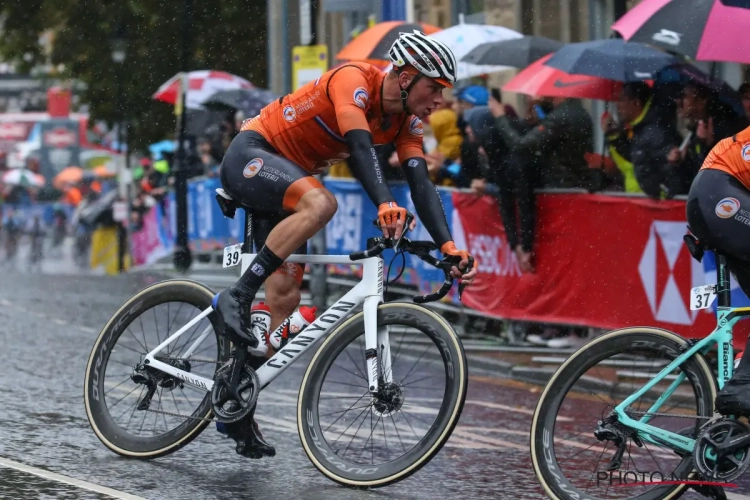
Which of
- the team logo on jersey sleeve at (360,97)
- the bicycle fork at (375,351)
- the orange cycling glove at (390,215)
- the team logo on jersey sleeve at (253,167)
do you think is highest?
the team logo on jersey sleeve at (360,97)

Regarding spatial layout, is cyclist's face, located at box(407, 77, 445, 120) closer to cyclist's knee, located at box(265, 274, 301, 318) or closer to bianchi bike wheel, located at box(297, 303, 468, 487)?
bianchi bike wheel, located at box(297, 303, 468, 487)

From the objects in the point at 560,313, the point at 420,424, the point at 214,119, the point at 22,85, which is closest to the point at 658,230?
the point at 560,313

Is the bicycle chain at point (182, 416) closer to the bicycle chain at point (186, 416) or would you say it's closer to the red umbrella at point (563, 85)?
the bicycle chain at point (186, 416)

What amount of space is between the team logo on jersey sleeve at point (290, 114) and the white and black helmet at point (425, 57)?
0.53m

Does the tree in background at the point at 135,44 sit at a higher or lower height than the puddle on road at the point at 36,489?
higher

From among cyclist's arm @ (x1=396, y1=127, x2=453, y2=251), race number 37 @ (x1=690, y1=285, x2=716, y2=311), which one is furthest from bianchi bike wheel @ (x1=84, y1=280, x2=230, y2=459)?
race number 37 @ (x1=690, y1=285, x2=716, y2=311)

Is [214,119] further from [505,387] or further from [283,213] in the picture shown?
[283,213]

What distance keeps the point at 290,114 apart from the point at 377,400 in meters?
1.28

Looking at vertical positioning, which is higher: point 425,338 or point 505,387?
point 425,338

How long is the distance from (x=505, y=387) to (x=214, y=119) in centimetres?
1650

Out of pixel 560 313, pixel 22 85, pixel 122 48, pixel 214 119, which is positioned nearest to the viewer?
pixel 560 313

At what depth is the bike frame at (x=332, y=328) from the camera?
19.7 ft

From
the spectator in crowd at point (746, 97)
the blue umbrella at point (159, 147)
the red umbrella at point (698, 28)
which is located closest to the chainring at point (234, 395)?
the red umbrella at point (698, 28)

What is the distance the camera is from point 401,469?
230 inches
